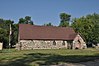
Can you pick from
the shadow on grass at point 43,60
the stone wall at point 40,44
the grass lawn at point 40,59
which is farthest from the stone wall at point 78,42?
the shadow on grass at point 43,60

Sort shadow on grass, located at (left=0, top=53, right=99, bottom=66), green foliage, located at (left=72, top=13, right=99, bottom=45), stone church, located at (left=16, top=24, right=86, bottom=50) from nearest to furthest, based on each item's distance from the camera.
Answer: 1. shadow on grass, located at (left=0, top=53, right=99, bottom=66)
2. stone church, located at (left=16, top=24, right=86, bottom=50)
3. green foliage, located at (left=72, top=13, right=99, bottom=45)

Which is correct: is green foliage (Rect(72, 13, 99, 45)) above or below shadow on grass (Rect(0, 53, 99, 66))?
above

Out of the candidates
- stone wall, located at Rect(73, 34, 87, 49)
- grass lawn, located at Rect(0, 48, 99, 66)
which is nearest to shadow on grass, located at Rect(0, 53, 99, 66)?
grass lawn, located at Rect(0, 48, 99, 66)

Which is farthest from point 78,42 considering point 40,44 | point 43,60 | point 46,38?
point 43,60

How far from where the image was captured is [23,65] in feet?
53.6

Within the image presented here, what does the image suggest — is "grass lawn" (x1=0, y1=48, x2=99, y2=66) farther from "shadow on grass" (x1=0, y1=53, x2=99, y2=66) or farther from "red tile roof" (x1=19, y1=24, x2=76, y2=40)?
"red tile roof" (x1=19, y1=24, x2=76, y2=40)

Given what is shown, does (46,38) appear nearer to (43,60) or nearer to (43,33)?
(43,33)

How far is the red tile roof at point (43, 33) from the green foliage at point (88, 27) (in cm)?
1075

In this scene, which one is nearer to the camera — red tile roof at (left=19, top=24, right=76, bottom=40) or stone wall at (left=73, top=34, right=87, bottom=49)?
red tile roof at (left=19, top=24, right=76, bottom=40)

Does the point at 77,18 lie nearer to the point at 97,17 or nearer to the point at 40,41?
the point at 97,17

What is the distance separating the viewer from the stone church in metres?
52.2

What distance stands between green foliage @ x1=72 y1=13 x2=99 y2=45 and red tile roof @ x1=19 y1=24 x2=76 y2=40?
1075cm

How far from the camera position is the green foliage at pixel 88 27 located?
2589 inches

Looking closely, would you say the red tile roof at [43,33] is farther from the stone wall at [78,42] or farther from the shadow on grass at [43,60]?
the shadow on grass at [43,60]
